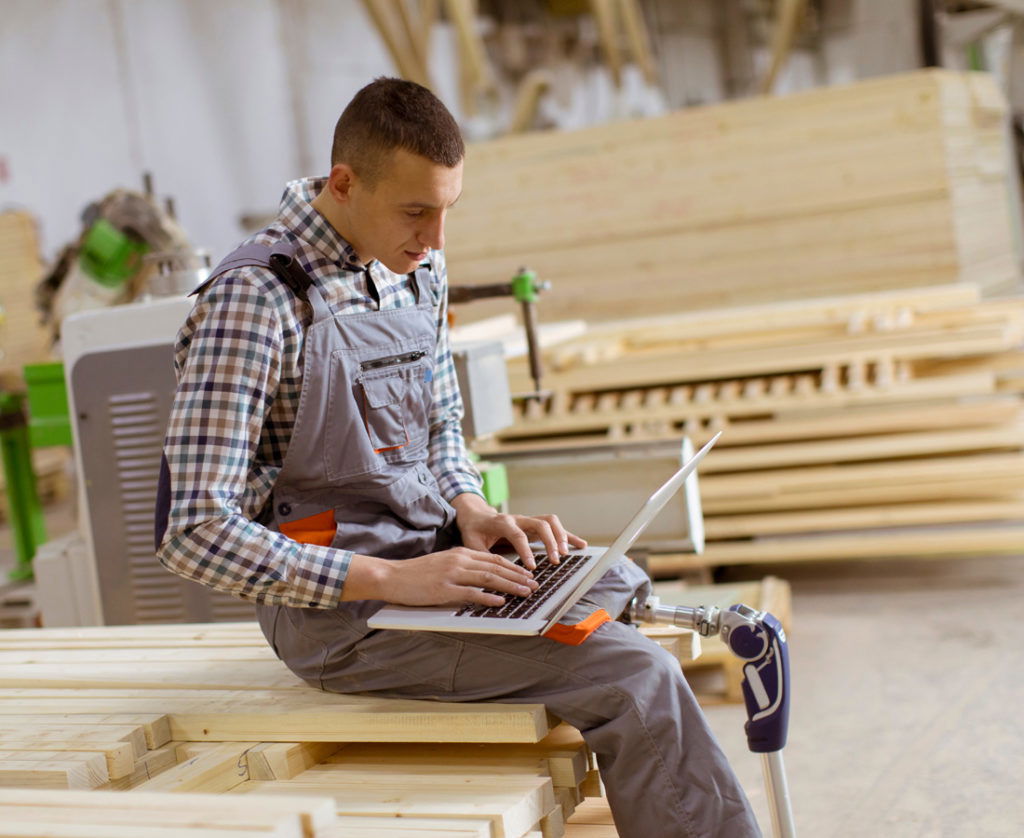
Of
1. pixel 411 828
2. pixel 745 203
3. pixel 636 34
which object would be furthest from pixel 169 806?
pixel 636 34

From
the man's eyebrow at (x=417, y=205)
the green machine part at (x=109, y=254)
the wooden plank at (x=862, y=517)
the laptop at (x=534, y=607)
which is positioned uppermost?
the green machine part at (x=109, y=254)

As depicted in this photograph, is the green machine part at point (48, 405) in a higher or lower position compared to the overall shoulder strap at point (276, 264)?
lower

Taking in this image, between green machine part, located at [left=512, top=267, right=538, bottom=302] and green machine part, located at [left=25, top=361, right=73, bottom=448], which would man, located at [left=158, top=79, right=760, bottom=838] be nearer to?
green machine part, located at [left=512, top=267, right=538, bottom=302]

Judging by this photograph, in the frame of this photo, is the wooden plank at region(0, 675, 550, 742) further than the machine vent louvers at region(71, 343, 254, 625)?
No

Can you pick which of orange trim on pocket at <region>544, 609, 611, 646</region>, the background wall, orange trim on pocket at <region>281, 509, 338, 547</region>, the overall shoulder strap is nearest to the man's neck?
the overall shoulder strap

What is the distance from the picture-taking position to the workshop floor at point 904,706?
3.05 metres

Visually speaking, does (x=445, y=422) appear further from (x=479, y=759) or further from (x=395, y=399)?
(x=479, y=759)

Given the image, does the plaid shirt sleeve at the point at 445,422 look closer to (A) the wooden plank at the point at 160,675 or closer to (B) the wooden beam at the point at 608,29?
(A) the wooden plank at the point at 160,675

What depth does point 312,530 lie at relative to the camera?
228 centimetres

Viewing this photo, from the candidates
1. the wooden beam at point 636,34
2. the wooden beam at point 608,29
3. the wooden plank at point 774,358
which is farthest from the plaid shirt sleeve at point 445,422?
the wooden beam at point 636,34

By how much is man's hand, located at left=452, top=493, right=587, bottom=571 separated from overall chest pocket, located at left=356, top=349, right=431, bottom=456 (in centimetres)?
18

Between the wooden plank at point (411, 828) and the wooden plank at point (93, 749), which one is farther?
the wooden plank at point (93, 749)

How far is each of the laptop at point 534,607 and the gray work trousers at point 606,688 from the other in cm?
6

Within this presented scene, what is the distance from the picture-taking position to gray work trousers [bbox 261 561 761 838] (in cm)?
203
